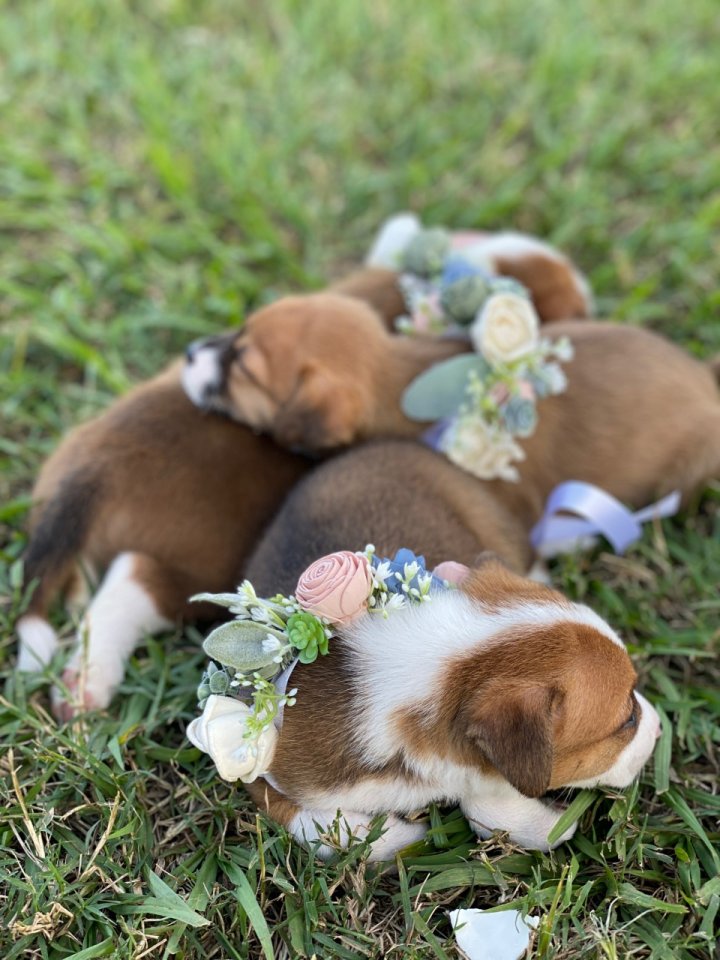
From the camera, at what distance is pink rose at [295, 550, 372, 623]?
2.82 meters

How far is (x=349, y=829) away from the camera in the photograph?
2980 millimetres

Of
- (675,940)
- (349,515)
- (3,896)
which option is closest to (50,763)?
(3,896)

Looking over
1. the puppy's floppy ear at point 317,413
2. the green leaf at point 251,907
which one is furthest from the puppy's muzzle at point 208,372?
the green leaf at point 251,907

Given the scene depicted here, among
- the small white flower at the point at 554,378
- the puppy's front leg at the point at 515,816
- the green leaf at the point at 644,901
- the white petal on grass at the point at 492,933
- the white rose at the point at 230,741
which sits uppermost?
the small white flower at the point at 554,378

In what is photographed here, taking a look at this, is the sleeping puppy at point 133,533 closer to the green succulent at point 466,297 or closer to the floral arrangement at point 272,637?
the floral arrangement at point 272,637

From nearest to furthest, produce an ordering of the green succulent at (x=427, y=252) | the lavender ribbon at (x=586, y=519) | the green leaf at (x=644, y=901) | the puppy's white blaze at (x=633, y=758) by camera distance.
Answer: the green leaf at (x=644, y=901)
the puppy's white blaze at (x=633, y=758)
the lavender ribbon at (x=586, y=519)
the green succulent at (x=427, y=252)

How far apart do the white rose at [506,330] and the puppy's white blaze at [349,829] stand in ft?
6.29

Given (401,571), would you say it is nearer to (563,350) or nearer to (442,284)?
(563,350)

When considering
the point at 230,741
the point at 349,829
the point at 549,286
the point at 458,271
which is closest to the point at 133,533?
the point at 230,741

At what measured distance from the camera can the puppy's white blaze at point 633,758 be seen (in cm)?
308

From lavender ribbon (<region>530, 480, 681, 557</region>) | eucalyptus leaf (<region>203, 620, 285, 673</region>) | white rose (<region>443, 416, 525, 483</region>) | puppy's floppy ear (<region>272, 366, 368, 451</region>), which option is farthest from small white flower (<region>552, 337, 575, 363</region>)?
eucalyptus leaf (<region>203, 620, 285, 673</region>)

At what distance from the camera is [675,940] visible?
2.96 meters

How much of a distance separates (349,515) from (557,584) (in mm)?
1137

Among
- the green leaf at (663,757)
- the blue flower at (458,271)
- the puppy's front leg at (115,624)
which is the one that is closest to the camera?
the green leaf at (663,757)
